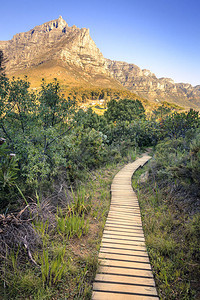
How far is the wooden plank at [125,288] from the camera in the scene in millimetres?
2414

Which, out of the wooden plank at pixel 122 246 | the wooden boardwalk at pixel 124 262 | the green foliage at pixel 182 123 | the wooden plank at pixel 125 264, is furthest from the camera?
the green foliage at pixel 182 123

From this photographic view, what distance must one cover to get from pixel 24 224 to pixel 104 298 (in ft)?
5.57

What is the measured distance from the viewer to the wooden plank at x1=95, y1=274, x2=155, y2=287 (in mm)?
2570

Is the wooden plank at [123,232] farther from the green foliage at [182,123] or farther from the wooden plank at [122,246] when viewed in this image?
the green foliage at [182,123]

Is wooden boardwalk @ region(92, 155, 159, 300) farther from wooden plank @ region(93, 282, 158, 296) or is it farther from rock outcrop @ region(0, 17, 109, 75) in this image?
rock outcrop @ region(0, 17, 109, 75)

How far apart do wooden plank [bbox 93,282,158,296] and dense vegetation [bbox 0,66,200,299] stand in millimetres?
172

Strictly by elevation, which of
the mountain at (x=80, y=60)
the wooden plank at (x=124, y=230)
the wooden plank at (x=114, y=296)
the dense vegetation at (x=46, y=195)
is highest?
the mountain at (x=80, y=60)

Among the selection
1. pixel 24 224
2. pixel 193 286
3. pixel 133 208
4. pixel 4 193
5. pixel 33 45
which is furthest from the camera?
pixel 33 45

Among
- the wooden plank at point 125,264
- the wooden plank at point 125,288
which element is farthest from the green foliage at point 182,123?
the wooden plank at point 125,288

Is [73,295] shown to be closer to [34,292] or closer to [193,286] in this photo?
[34,292]

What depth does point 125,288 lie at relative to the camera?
247cm

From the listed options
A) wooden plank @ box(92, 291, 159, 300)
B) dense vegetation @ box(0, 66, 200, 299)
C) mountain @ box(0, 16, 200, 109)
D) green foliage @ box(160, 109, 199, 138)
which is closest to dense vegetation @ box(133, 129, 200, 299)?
dense vegetation @ box(0, 66, 200, 299)

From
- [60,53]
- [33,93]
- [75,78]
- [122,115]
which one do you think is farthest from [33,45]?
[33,93]

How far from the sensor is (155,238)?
3.57 metres
